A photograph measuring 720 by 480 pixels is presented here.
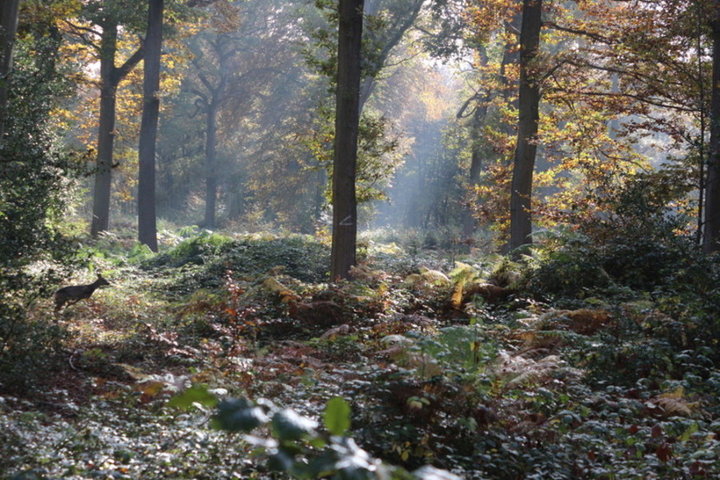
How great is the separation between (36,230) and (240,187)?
38.7 metres

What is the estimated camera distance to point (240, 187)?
Result: 45.8 meters

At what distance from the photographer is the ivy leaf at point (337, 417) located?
1.24 meters

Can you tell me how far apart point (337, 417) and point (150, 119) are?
68.9ft

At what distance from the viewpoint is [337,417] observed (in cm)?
125

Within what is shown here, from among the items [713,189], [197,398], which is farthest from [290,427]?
[713,189]

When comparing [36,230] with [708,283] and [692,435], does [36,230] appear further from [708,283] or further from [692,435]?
[708,283]

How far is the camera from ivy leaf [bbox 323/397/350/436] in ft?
4.06

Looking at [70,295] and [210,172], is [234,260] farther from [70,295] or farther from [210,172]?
[210,172]

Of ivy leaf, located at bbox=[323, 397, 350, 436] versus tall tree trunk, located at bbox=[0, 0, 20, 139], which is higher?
tall tree trunk, located at bbox=[0, 0, 20, 139]

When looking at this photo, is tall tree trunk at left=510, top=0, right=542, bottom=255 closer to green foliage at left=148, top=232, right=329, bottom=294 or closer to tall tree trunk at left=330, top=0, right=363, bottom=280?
tall tree trunk at left=330, top=0, right=363, bottom=280

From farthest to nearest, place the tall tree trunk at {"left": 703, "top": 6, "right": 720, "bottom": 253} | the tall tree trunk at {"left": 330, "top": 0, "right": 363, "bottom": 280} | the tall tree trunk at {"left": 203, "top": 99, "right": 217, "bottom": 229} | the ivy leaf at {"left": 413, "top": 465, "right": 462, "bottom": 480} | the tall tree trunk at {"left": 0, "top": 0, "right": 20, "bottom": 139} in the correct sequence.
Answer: the tall tree trunk at {"left": 203, "top": 99, "right": 217, "bottom": 229}, the tall tree trunk at {"left": 330, "top": 0, "right": 363, "bottom": 280}, the tall tree trunk at {"left": 703, "top": 6, "right": 720, "bottom": 253}, the tall tree trunk at {"left": 0, "top": 0, "right": 20, "bottom": 139}, the ivy leaf at {"left": 413, "top": 465, "right": 462, "bottom": 480}

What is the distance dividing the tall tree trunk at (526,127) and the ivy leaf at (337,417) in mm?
12706

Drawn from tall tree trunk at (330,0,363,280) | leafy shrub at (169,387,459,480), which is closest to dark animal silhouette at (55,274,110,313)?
tall tree trunk at (330,0,363,280)

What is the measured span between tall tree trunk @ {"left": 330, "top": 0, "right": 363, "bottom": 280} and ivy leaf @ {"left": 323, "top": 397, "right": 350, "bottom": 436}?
1009 cm
